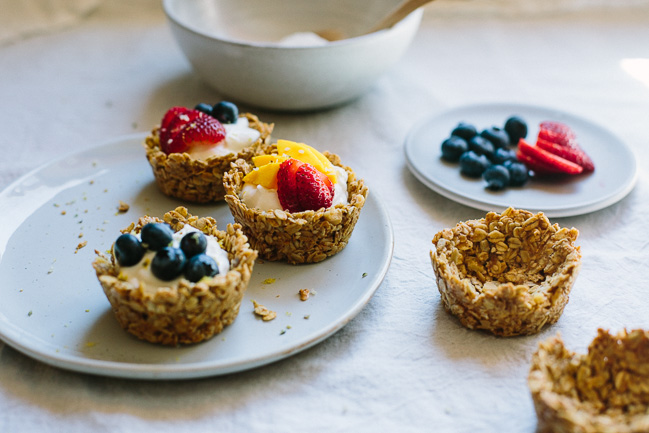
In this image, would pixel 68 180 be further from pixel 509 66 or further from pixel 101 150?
pixel 509 66

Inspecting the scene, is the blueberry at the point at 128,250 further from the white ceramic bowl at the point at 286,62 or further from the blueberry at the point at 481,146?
the blueberry at the point at 481,146

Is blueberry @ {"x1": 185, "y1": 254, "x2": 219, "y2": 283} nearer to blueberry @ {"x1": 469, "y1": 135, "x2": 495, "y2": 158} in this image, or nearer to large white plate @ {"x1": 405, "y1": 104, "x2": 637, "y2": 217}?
large white plate @ {"x1": 405, "y1": 104, "x2": 637, "y2": 217}

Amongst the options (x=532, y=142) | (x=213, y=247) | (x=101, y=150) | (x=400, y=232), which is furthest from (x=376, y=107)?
(x=213, y=247)

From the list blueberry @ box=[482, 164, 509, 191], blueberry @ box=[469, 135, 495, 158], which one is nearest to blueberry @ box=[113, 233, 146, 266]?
blueberry @ box=[482, 164, 509, 191]

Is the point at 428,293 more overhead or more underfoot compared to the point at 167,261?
more underfoot

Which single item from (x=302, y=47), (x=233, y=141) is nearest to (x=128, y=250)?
(x=233, y=141)

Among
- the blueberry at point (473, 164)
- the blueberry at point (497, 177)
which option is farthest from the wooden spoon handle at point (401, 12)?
the blueberry at point (497, 177)
